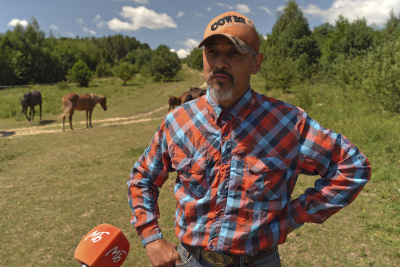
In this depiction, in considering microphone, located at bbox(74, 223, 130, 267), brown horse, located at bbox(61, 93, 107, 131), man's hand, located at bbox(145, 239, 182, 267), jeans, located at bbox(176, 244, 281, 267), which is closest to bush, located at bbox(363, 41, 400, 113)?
jeans, located at bbox(176, 244, 281, 267)

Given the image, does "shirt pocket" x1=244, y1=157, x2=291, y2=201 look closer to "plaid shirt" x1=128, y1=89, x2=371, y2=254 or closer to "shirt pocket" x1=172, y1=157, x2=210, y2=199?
"plaid shirt" x1=128, y1=89, x2=371, y2=254

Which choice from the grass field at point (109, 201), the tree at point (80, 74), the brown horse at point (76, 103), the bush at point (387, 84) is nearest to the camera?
the grass field at point (109, 201)

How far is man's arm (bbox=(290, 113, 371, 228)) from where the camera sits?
1.49m

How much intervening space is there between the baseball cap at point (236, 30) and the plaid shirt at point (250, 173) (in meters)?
0.29

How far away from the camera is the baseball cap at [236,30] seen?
144cm

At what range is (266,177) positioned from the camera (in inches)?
58.1

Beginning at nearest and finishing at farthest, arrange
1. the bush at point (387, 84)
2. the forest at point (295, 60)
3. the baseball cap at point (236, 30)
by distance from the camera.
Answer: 1. the baseball cap at point (236, 30)
2. the bush at point (387, 84)
3. the forest at point (295, 60)

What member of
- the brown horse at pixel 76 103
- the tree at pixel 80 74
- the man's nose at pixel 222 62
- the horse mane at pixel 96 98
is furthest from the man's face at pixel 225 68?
the tree at pixel 80 74

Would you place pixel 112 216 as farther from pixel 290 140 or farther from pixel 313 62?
pixel 313 62

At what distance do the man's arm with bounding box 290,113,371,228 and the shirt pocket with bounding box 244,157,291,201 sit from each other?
14cm

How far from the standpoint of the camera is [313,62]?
2853cm

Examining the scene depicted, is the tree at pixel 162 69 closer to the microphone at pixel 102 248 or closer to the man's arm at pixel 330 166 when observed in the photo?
the man's arm at pixel 330 166

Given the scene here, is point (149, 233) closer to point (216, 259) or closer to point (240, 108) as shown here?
point (216, 259)

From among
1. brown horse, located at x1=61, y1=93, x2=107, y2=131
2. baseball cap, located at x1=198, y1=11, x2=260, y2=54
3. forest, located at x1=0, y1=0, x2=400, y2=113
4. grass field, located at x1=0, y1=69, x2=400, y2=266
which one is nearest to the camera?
baseball cap, located at x1=198, y1=11, x2=260, y2=54
